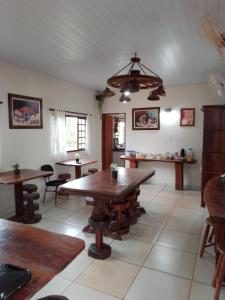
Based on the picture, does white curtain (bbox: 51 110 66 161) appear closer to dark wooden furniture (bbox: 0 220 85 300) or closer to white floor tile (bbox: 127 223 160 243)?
white floor tile (bbox: 127 223 160 243)

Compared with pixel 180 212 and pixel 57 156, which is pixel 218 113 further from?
pixel 57 156

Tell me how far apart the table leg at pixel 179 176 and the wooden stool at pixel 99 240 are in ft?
10.8

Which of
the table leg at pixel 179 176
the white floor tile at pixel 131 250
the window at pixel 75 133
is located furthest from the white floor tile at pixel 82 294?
the table leg at pixel 179 176

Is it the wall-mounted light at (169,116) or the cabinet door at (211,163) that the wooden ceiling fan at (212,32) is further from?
the wall-mounted light at (169,116)

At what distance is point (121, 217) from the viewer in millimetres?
3393

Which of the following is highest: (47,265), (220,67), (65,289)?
(220,67)

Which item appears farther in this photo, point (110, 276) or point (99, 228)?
point (99, 228)

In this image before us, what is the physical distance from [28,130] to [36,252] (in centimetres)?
354

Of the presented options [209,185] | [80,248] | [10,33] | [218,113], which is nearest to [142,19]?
[10,33]

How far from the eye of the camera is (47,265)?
111 cm

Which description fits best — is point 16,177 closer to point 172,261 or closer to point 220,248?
point 172,261

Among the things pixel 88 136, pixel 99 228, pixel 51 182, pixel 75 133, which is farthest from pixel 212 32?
pixel 88 136

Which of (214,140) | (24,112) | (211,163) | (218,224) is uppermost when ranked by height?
(24,112)

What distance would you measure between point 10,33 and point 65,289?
9.66 feet
